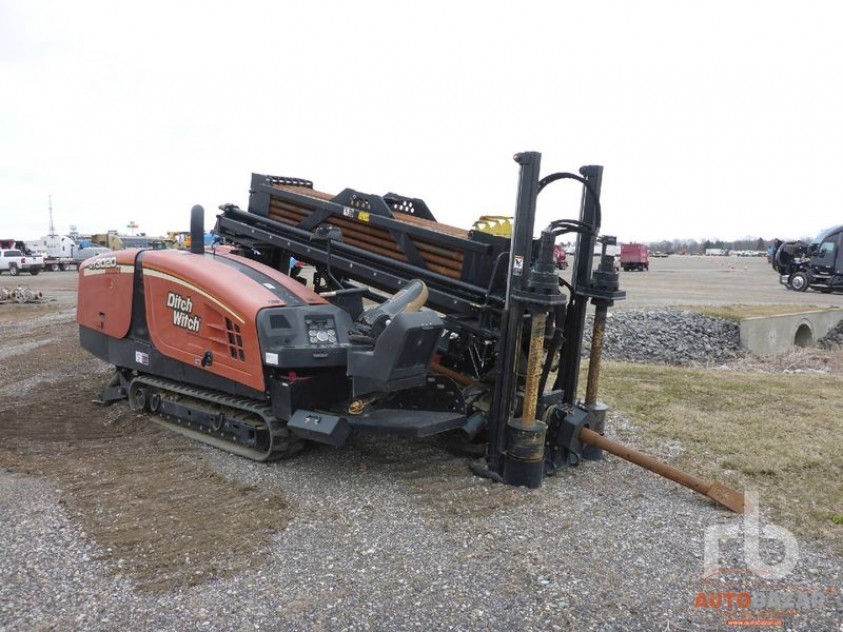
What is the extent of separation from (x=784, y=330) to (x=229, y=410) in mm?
14440

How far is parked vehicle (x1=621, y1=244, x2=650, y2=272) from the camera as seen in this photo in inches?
1702

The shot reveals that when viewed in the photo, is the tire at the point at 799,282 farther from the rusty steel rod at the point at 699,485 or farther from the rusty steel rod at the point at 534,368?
the rusty steel rod at the point at 534,368

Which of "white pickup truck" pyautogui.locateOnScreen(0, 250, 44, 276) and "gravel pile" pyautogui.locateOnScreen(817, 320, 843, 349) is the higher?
"gravel pile" pyautogui.locateOnScreen(817, 320, 843, 349)

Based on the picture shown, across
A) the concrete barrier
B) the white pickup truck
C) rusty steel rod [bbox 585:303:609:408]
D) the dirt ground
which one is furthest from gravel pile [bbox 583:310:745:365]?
the white pickup truck

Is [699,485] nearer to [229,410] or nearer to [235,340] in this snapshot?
[235,340]

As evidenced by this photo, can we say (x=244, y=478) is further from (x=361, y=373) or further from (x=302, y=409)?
(x=361, y=373)

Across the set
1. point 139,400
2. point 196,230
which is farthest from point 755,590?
point 139,400

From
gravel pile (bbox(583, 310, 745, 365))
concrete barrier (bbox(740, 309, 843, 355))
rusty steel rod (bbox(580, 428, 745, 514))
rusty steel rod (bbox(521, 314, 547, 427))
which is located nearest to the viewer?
rusty steel rod (bbox(580, 428, 745, 514))

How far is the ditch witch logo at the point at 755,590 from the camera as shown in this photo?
3.27 metres

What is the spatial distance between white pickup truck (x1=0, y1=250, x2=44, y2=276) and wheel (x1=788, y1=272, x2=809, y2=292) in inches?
1391

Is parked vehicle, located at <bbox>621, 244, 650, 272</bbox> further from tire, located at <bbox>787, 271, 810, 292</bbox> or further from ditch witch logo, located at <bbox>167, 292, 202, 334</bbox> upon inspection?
ditch witch logo, located at <bbox>167, 292, 202, 334</bbox>

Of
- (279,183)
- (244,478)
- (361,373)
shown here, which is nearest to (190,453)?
(244,478)

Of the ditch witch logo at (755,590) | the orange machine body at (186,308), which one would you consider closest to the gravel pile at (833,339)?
the ditch witch logo at (755,590)

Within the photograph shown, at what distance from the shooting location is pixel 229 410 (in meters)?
5.45
